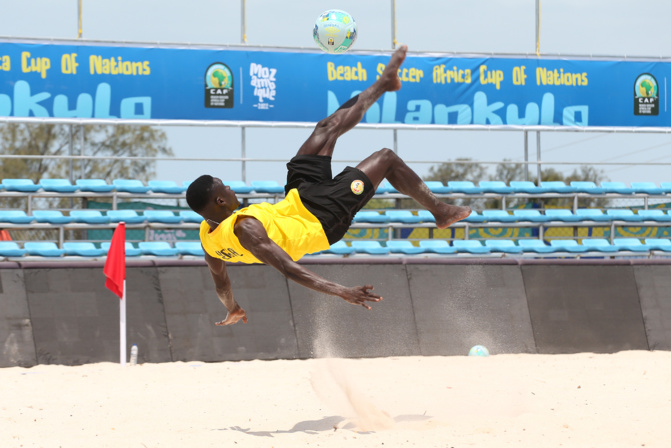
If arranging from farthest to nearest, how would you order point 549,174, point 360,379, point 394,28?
point 549,174
point 394,28
point 360,379

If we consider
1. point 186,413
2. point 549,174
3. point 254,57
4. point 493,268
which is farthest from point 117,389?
point 549,174

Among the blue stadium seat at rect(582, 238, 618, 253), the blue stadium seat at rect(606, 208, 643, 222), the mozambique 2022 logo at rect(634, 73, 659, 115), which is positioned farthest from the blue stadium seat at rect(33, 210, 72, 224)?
the mozambique 2022 logo at rect(634, 73, 659, 115)

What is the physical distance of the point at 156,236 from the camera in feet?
46.2

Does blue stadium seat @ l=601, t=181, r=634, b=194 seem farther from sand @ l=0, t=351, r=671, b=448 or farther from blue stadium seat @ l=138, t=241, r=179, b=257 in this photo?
blue stadium seat @ l=138, t=241, r=179, b=257

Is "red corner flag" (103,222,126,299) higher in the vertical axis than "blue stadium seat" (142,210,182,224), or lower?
lower

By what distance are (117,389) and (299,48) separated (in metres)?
7.83

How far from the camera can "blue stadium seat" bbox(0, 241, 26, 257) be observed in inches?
482

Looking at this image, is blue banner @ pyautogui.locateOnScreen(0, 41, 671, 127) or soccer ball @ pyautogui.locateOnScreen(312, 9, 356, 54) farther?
blue banner @ pyautogui.locateOnScreen(0, 41, 671, 127)

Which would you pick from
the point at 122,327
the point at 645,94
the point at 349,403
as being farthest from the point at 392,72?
the point at 645,94

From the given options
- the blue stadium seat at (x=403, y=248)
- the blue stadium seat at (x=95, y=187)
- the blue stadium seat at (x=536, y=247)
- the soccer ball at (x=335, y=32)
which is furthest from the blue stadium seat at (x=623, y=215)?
the blue stadium seat at (x=95, y=187)

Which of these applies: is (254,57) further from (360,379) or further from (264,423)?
(264,423)

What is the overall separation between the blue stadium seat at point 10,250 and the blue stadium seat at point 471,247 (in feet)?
22.9

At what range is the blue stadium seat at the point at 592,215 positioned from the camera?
15.0m

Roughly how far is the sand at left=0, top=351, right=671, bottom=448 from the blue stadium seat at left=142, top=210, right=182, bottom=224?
11.7 ft
